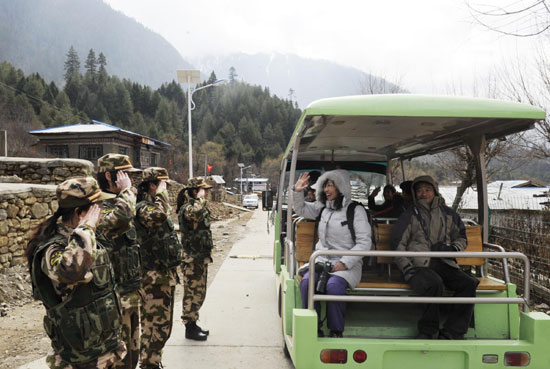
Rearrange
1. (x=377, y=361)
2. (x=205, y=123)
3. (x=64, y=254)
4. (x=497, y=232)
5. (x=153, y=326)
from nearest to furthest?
(x=64, y=254) → (x=377, y=361) → (x=153, y=326) → (x=497, y=232) → (x=205, y=123)

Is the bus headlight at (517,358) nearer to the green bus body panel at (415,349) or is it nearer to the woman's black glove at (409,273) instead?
the green bus body panel at (415,349)

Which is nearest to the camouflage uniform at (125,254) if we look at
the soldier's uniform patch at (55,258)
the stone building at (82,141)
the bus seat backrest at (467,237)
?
the soldier's uniform patch at (55,258)

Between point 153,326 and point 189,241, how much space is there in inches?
53.8

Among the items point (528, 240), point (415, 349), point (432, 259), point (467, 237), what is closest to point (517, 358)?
point (415, 349)

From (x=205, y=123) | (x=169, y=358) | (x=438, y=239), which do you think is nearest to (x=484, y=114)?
(x=438, y=239)

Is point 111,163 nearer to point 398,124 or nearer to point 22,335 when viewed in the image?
point 398,124

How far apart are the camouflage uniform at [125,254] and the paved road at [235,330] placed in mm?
1180

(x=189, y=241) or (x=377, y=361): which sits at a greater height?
(x=189, y=241)

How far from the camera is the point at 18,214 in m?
7.75

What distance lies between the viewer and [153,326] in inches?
151

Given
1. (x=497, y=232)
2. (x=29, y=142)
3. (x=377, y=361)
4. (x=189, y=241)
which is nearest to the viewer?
(x=377, y=361)

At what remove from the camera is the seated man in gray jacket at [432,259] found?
3.48 metres

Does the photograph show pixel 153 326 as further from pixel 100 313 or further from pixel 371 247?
pixel 371 247

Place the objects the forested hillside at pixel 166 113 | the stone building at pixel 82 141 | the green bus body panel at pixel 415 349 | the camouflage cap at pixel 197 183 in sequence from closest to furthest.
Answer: the green bus body panel at pixel 415 349
the camouflage cap at pixel 197 183
the stone building at pixel 82 141
the forested hillside at pixel 166 113
